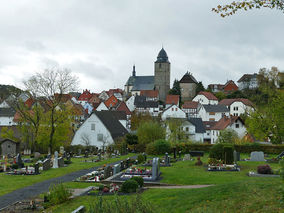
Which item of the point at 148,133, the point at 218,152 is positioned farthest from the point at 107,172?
the point at 148,133

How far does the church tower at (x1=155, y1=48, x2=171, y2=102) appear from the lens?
482ft

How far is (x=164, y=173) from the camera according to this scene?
78.3 ft

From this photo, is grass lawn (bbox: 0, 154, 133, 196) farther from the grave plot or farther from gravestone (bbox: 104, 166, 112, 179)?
the grave plot

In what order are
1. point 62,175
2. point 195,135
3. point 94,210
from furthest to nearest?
point 195,135 → point 62,175 → point 94,210

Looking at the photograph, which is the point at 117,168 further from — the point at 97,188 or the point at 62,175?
the point at 97,188

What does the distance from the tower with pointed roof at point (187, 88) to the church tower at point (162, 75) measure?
316 inches

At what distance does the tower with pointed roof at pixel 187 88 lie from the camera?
140 metres

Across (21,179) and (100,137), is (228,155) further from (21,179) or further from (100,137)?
(100,137)

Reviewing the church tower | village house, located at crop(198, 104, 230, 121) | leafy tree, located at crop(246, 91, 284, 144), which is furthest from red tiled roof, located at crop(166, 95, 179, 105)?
leafy tree, located at crop(246, 91, 284, 144)

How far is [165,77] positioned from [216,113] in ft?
157

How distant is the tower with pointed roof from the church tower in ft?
26.3

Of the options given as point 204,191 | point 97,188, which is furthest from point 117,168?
point 204,191

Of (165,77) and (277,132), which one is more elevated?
(165,77)

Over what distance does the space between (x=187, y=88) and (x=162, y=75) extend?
1313 centimetres
